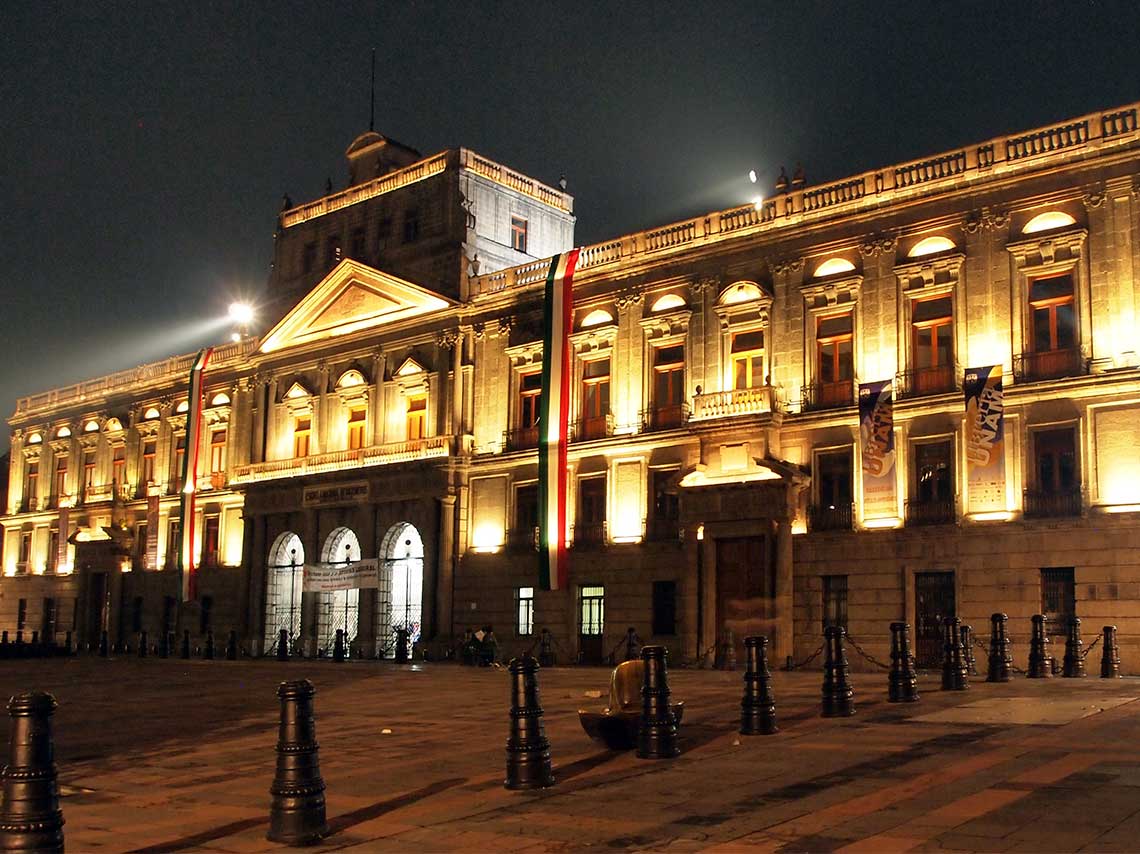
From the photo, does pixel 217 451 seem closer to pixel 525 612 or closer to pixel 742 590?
pixel 525 612

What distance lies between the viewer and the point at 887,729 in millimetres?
13484

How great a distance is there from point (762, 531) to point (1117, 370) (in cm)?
942

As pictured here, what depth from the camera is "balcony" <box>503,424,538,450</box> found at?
39.3m

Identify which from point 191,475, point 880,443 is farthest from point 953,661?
point 191,475

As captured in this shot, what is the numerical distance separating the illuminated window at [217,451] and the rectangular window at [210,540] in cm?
205

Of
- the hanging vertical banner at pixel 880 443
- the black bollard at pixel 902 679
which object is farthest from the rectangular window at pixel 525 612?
the black bollard at pixel 902 679

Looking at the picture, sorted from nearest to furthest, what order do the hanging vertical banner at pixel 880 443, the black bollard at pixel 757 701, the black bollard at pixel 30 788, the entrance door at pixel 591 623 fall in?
the black bollard at pixel 30 788, the black bollard at pixel 757 701, the hanging vertical banner at pixel 880 443, the entrance door at pixel 591 623

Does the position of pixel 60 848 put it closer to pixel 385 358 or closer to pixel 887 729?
pixel 887 729

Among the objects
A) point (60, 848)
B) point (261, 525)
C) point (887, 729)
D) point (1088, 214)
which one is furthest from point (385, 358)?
point (60, 848)

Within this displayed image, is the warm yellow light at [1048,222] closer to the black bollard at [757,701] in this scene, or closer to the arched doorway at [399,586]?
the black bollard at [757,701]

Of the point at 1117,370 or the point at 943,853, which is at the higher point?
the point at 1117,370

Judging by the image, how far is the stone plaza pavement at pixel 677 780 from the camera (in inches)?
326

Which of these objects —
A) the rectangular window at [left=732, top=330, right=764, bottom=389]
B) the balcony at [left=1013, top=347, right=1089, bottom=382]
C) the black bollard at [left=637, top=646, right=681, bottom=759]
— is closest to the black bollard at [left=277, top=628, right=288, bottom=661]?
the rectangular window at [left=732, top=330, right=764, bottom=389]

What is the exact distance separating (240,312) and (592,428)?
66.0ft
